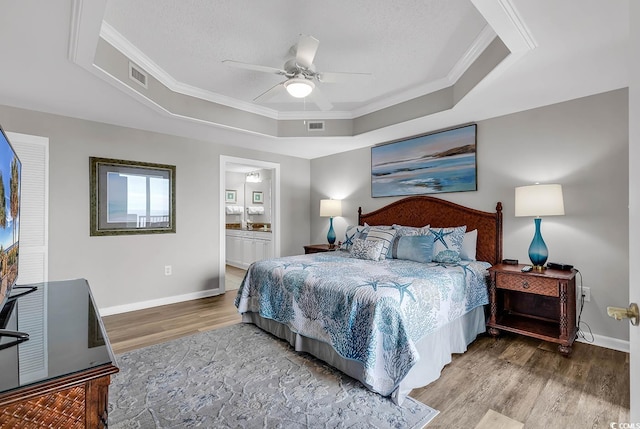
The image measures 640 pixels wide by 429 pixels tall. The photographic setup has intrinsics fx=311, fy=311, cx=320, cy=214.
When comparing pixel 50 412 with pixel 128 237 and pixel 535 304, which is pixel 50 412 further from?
pixel 535 304

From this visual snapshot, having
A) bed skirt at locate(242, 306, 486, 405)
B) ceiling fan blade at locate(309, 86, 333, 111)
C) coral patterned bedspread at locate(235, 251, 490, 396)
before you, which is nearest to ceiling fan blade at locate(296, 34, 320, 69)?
ceiling fan blade at locate(309, 86, 333, 111)

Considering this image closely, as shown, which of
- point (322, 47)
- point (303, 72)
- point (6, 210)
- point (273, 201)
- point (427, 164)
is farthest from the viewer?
point (273, 201)

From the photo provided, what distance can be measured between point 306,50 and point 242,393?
2443mm

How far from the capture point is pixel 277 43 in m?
2.54

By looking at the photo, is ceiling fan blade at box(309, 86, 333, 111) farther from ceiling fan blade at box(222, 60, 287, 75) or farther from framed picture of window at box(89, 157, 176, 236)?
framed picture of window at box(89, 157, 176, 236)

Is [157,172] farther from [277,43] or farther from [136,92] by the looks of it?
[277,43]

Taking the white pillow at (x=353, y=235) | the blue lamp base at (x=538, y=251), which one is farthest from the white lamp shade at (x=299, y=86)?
the blue lamp base at (x=538, y=251)

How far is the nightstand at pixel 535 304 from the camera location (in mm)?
2574

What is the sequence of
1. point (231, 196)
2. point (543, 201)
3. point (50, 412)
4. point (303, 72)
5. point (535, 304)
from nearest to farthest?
point (50, 412) < point (303, 72) < point (543, 201) < point (535, 304) < point (231, 196)

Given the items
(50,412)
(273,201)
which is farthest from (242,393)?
(273,201)

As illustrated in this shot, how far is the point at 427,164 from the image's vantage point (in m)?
4.02

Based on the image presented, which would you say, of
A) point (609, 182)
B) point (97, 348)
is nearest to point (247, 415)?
point (97, 348)

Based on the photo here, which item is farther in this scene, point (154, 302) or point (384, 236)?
point (154, 302)

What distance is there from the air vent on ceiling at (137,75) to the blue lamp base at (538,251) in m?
3.83
